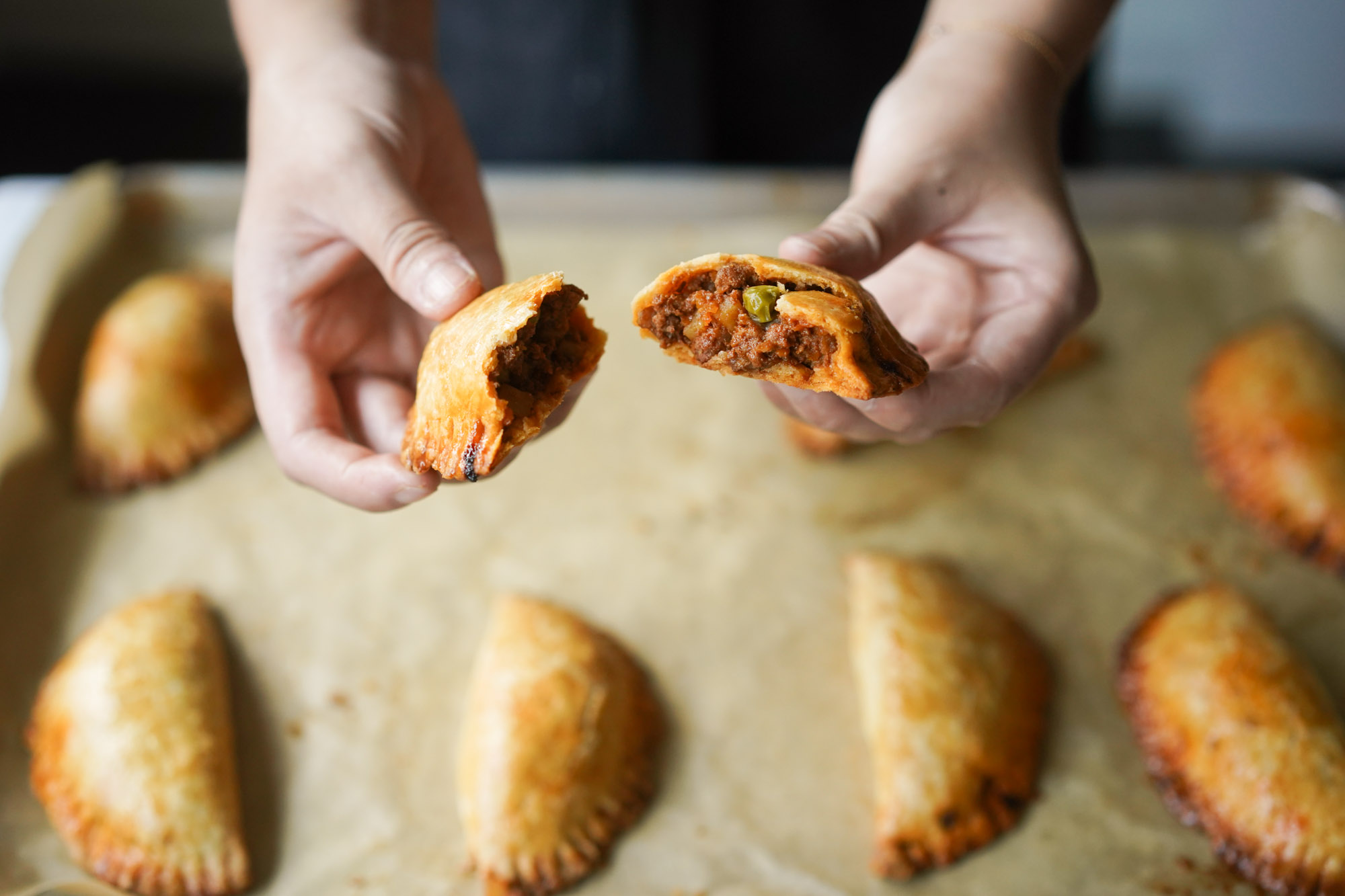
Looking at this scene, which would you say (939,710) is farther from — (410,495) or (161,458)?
(161,458)

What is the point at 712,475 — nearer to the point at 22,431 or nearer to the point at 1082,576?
the point at 1082,576

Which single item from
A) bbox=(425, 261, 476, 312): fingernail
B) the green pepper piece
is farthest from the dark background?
the green pepper piece

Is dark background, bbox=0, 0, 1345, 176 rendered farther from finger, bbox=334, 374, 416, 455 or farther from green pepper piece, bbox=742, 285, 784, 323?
green pepper piece, bbox=742, 285, 784, 323

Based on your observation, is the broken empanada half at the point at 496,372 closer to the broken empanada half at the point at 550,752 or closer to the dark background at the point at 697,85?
the broken empanada half at the point at 550,752

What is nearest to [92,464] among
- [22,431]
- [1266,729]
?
[22,431]

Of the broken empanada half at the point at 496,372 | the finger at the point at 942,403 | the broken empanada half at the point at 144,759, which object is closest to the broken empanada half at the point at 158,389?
the broken empanada half at the point at 144,759
